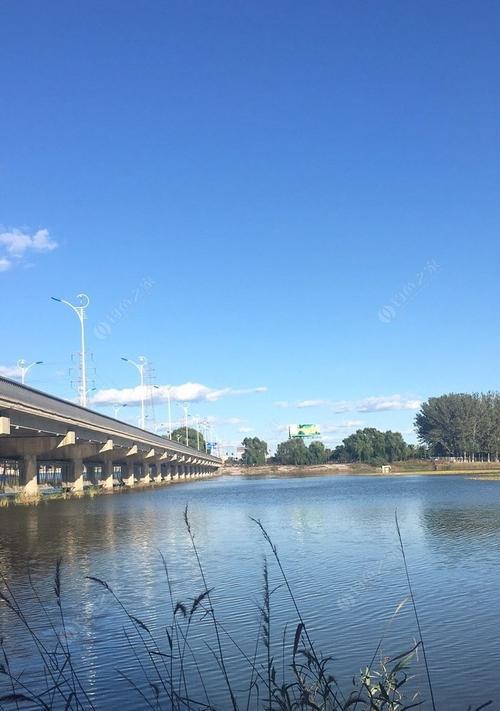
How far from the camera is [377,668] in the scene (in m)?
10.2

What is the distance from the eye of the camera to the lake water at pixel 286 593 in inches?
416

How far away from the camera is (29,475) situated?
6312 cm

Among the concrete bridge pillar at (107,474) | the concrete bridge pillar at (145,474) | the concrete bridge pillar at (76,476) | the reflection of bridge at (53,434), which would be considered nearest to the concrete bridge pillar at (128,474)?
the reflection of bridge at (53,434)

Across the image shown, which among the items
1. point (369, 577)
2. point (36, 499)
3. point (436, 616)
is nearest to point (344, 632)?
point (436, 616)

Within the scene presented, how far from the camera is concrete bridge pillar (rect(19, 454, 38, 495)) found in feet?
204

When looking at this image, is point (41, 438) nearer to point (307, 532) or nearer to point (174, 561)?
point (307, 532)

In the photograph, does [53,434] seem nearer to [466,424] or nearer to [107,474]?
[107,474]

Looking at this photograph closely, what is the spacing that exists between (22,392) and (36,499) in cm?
1323

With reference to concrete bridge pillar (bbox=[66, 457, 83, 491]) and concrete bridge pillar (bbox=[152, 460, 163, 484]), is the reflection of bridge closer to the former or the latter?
concrete bridge pillar (bbox=[66, 457, 83, 491])

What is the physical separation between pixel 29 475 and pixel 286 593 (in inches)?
2010

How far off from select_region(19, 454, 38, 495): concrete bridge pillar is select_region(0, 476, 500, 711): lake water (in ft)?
93.3

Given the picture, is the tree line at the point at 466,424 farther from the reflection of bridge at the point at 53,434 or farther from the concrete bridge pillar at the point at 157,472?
the reflection of bridge at the point at 53,434

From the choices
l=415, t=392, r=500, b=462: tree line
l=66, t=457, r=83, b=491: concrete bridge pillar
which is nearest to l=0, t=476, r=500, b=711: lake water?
l=66, t=457, r=83, b=491: concrete bridge pillar

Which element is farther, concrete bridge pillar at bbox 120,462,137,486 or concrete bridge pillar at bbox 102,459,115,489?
concrete bridge pillar at bbox 120,462,137,486
